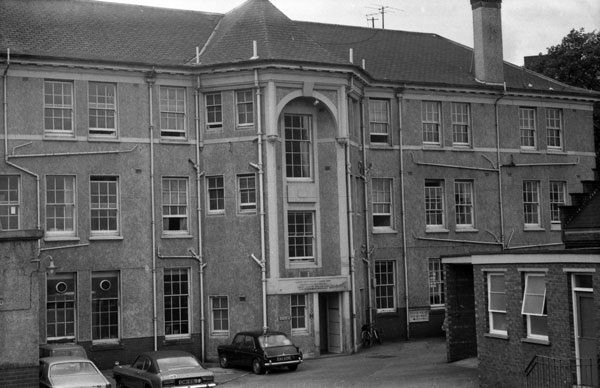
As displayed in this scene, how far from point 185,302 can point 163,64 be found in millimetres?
9285

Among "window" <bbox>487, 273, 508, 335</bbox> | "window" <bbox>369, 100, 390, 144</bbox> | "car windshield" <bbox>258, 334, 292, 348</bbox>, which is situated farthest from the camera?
"window" <bbox>369, 100, 390, 144</bbox>

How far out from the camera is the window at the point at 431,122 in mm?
42406

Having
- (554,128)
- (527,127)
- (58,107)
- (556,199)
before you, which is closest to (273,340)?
(58,107)

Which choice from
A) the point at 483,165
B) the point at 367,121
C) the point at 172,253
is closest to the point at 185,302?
the point at 172,253

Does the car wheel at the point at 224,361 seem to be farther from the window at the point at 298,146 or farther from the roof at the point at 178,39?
the roof at the point at 178,39

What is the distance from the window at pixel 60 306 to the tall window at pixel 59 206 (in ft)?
5.58

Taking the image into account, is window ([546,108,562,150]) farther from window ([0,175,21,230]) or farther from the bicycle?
window ([0,175,21,230])

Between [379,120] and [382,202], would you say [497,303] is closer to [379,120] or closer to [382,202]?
[382,202]

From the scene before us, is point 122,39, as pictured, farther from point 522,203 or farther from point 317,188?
point 522,203

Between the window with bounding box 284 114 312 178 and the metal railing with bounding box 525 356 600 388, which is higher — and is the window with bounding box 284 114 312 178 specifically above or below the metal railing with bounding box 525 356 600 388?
above

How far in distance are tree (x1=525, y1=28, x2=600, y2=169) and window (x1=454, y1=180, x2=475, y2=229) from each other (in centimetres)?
1245

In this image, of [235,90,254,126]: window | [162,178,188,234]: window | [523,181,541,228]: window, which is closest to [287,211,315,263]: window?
[235,90,254,126]: window

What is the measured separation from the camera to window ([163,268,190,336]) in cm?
3531

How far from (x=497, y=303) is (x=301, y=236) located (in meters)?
11.8
